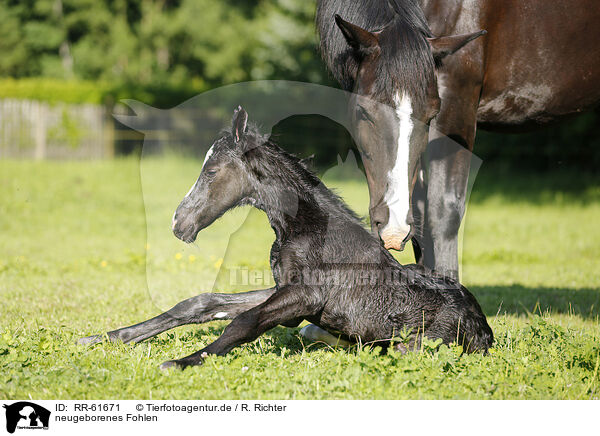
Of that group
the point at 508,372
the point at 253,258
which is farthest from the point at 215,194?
the point at 253,258

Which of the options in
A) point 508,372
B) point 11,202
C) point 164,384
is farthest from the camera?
point 11,202

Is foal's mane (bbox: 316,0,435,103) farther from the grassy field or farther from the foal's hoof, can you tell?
the foal's hoof

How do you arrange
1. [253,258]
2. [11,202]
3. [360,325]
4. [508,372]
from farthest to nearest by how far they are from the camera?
[11,202]
[253,258]
[360,325]
[508,372]

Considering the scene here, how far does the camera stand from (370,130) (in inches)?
161

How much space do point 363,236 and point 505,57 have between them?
163 centimetres

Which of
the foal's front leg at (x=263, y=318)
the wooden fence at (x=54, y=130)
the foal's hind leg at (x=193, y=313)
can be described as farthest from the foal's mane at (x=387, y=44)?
the wooden fence at (x=54, y=130)

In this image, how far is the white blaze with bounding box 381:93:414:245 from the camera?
3771mm

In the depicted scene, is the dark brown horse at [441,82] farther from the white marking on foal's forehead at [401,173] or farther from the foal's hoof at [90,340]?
the foal's hoof at [90,340]

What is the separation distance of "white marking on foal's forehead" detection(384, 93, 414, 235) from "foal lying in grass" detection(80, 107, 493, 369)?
641mm

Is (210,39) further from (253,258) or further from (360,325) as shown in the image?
(360,325)

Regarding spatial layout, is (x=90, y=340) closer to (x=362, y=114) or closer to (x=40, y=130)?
(x=362, y=114)

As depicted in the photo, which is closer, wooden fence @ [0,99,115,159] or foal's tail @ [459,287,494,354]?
foal's tail @ [459,287,494,354]

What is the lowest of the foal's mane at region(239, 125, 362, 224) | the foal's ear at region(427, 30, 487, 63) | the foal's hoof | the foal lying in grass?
the foal's hoof

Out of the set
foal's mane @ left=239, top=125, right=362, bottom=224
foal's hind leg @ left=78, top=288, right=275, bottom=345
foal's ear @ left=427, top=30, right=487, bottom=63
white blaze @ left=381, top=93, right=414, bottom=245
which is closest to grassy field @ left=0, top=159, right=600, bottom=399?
foal's hind leg @ left=78, top=288, right=275, bottom=345
